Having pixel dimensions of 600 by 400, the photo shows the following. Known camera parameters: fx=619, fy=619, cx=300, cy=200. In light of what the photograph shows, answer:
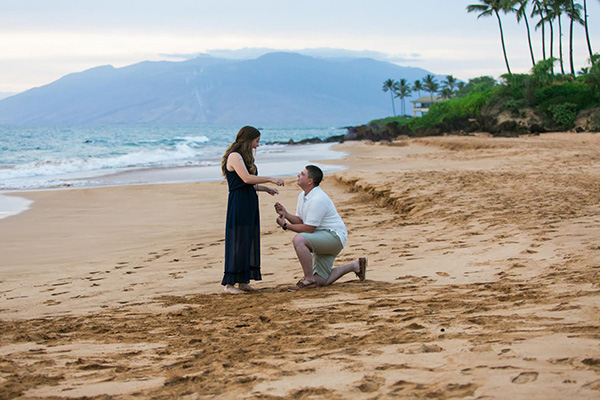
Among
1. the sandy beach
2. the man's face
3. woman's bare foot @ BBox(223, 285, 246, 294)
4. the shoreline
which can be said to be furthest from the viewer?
the shoreline

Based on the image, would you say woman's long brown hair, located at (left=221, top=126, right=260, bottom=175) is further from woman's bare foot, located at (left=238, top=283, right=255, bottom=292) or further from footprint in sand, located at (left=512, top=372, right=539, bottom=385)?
footprint in sand, located at (left=512, top=372, right=539, bottom=385)

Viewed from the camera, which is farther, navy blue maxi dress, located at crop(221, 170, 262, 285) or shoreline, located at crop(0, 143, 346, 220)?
shoreline, located at crop(0, 143, 346, 220)

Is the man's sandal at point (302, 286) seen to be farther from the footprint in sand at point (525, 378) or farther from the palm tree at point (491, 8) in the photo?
the palm tree at point (491, 8)

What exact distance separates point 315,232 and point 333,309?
47.2 inches

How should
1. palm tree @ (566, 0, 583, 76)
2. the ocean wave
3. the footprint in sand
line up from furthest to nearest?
palm tree @ (566, 0, 583, 76) < the ocean wave < the footprint in sand

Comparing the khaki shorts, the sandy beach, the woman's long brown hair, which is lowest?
the sandy beach

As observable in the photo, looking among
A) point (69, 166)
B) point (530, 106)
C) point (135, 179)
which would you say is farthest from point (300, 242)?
point (530, 106)

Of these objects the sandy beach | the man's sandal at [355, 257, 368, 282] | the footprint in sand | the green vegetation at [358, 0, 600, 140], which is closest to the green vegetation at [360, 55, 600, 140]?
the green vegetation at [358, 0, 600, 140]

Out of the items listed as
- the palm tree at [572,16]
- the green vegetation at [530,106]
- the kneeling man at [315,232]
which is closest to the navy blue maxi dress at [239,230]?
the kneeling man at [315,232]

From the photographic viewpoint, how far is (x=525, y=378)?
8.79ft

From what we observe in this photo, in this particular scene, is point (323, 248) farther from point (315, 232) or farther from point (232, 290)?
point (232, 290)

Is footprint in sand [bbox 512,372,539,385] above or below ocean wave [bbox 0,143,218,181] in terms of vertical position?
below

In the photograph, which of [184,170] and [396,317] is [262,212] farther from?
[184,170]

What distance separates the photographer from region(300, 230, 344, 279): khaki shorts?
5.52 metres
